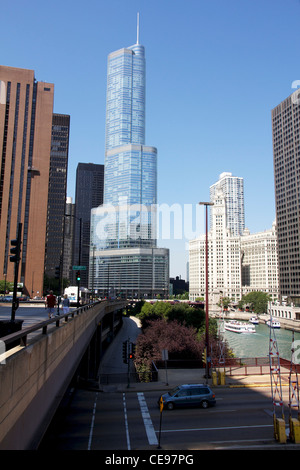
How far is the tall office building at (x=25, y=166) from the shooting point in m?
117

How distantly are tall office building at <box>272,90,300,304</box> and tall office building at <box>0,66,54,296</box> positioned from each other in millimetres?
105918

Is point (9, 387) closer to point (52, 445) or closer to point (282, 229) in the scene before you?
point (52, 445)

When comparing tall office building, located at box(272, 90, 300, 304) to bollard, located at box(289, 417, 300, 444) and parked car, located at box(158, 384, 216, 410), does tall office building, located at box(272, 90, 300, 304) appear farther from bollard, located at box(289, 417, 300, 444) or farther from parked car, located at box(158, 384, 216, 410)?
bollard, located at box(289, 417, 300, 444)

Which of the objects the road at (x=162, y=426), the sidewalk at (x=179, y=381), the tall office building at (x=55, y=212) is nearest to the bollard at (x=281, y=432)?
the road at (x=162, y=426)

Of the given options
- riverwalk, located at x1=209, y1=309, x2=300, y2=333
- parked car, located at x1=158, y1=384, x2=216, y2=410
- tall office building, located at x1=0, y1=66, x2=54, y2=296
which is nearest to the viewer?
parked car, located at x1=158, y1=384, x2=216, y2=410

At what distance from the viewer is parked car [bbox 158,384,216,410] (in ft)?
65.3

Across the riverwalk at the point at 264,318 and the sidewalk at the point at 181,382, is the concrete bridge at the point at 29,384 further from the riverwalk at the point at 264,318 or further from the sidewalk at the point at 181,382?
the riverwalk at the point at 264,318

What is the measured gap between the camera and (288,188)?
16275 centimetres

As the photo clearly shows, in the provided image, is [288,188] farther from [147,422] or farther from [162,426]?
[162,426]

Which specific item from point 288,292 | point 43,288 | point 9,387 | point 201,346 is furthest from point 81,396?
point 288,292

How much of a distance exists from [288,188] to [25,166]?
116m

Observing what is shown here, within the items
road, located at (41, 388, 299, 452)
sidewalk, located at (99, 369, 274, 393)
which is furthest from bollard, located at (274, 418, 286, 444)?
sidewalk, located at (99, 369, 274, 393)

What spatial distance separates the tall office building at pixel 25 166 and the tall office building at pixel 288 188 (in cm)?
10592

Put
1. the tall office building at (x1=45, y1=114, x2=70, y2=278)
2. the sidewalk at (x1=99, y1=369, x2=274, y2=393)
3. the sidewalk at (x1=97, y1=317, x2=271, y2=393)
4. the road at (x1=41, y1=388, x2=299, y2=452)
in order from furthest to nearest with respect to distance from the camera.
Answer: the tall office building at (x1=45, y1=114, x2=70, y2=278) → the sidewalk at (x1=97, y1=317, x2=271, y2=393) → the sidewalk at (x1=99, y1=369, x2=274, y2=393) → the road at (x1=41, y1=388, x2=299, y2=452)
